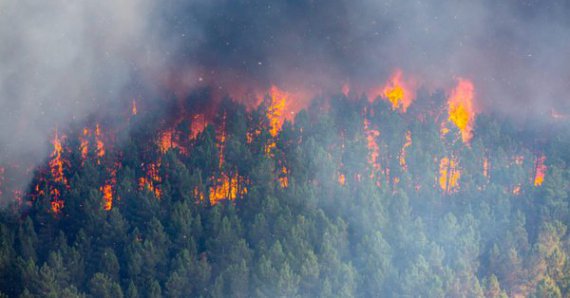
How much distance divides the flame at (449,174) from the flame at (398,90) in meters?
8.28

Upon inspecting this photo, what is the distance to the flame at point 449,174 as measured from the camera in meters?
50.7

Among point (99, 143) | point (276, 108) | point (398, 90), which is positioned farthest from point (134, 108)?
point (398, 90)

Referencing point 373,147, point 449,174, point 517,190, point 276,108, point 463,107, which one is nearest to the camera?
point 517,190

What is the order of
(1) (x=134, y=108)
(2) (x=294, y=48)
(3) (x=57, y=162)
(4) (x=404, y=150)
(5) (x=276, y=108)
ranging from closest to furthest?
1. (3) (x=57, y=162)
2. (4) (x=404, y=150)
3. (1) (x=134, y=108)
4. (5) (x=276, y=108)
5. (2) (x=294, y=48)

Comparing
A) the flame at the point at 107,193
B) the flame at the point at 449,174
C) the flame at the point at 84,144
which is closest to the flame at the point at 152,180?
the flame at the point at 107,193

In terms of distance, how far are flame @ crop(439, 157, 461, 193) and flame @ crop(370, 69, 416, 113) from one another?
326 inches

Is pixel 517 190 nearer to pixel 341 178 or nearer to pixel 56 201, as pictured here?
pixel 341 178

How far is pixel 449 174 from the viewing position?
51812 mm

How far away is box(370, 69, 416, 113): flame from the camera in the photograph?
60.0 m

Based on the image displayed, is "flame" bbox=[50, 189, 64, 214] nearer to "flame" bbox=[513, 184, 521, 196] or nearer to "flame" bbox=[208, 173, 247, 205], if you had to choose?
"flame" bbox=[208, 173, 247, 205]

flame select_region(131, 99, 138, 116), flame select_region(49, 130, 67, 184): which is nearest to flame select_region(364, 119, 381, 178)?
flame select_region(131, 99, 138, 116)

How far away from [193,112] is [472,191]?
2174 centimetres

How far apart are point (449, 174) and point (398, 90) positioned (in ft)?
39.0

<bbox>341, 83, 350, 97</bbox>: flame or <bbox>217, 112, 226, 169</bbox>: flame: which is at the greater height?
<bbox>341, 83, 350, 97</bbox>: flame
